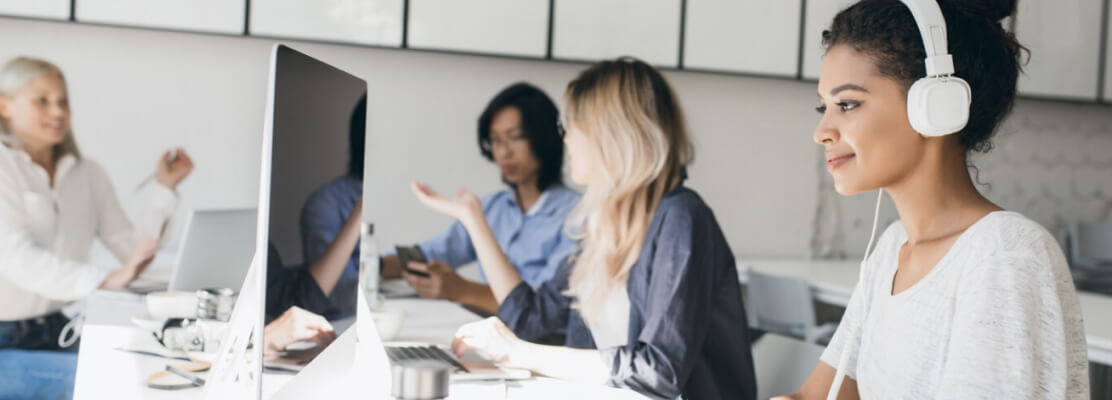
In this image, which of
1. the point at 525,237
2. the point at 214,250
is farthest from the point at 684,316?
the point at 525,237

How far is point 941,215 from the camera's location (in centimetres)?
115

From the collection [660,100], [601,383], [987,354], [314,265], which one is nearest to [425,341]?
[601,383]

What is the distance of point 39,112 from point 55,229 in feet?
1.48

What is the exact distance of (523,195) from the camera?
12.4 feet

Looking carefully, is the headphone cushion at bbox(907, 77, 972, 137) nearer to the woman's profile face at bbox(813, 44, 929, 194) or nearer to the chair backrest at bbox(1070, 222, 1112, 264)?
the woman's profile face at bbox(813, 44, 929, 194)

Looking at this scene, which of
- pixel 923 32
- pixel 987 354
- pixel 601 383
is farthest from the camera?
pixel 601 383

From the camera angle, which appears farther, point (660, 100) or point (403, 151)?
point (403, 151)

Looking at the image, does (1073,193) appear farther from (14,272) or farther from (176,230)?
(14,272)

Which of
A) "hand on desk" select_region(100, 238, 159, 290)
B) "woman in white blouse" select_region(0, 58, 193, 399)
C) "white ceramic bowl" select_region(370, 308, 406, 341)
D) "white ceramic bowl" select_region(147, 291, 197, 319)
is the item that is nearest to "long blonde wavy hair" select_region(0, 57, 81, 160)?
"woman in white blouse" select_region(0, 58, 193, 399)

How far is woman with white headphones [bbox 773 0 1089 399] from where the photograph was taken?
97 centimetres

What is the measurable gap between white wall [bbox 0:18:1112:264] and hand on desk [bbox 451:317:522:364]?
227cm

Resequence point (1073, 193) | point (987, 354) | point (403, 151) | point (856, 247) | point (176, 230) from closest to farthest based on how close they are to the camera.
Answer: point (987, 354), point (176, 230), point (403, 151), point (856, 247), point (1073, 193)

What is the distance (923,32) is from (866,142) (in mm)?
148

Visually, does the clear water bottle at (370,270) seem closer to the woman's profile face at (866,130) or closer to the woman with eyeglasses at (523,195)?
the woman with eyeglasses at (523,195)
